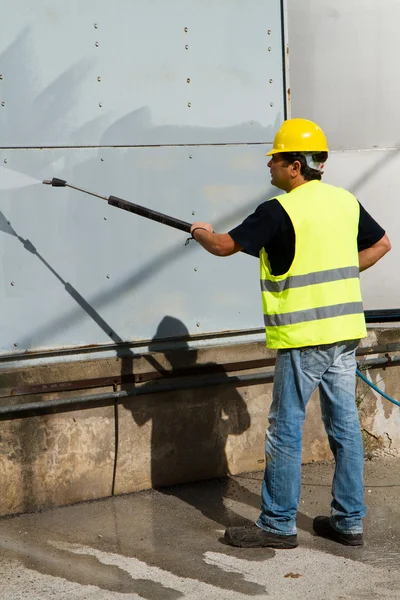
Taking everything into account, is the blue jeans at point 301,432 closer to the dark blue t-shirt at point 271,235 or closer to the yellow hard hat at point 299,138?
the dark blue t-shirt at point 271,235

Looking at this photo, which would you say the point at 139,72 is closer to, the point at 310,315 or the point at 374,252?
the point at 374,252

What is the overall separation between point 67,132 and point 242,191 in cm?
106

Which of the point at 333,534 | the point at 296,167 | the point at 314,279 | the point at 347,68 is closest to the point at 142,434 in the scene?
the point at 333,534

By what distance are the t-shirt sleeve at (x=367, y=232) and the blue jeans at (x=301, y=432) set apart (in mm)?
481

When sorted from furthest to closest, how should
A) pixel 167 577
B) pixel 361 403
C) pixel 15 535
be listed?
pixel 361 403 < pixel 15 535 < pixel 167 577

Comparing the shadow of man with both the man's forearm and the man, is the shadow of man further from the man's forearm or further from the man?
the man's forearm

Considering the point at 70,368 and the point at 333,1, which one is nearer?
the point at 70,368

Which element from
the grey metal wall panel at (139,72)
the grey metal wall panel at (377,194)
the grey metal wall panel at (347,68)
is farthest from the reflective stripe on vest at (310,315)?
the grey metal wall panel at (347,68)

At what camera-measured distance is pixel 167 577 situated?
→ 4.21m

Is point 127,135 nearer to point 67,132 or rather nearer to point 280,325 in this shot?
point 67,132

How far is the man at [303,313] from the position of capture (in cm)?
438

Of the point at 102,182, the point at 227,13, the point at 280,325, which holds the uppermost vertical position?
the point at 227,13

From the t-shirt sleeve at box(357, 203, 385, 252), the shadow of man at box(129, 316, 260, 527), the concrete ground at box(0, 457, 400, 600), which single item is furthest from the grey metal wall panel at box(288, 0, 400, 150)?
the concrete ground at box(0, 457, 400, 600)

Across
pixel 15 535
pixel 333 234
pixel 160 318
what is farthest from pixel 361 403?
pixel 15 535
